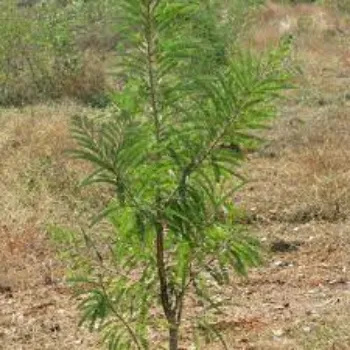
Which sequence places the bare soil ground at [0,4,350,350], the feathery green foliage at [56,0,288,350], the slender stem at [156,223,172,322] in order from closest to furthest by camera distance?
the feathery green foliage at [56,0,288,350] < the slender stem at [156,223,172,322] < the bare soil ground at [0,4,350,350]

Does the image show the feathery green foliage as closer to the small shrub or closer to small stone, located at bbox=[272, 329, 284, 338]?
small stone, located at bbox=[272, 329, 284, 338]

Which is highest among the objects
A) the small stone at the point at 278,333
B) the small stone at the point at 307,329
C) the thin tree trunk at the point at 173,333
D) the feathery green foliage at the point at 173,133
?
the feathery green foliage at the point at 173,133

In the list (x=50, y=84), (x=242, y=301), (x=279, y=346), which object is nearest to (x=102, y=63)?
(x=50, y=84)

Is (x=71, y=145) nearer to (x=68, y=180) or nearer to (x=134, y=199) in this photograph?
(x=68, y=180)

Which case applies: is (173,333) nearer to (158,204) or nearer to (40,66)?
(158,204)

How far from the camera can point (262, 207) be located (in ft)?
20.3

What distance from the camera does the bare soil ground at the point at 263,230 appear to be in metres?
4.17

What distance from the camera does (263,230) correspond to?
5816 mm

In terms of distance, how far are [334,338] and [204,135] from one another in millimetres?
1608

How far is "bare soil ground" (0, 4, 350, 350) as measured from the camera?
4.17 meters

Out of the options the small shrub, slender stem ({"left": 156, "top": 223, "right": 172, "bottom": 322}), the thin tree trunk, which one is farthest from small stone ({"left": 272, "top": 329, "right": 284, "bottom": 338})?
the small shrub

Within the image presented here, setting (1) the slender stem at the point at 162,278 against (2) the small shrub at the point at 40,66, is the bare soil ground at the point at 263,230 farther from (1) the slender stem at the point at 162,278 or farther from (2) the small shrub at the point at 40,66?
(2) the small shrub at the point at 40,66

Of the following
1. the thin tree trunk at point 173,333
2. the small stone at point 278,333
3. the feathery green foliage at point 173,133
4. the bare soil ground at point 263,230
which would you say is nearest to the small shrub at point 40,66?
the bare soil ground at point 263,230

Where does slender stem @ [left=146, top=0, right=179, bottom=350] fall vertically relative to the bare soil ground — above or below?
above
